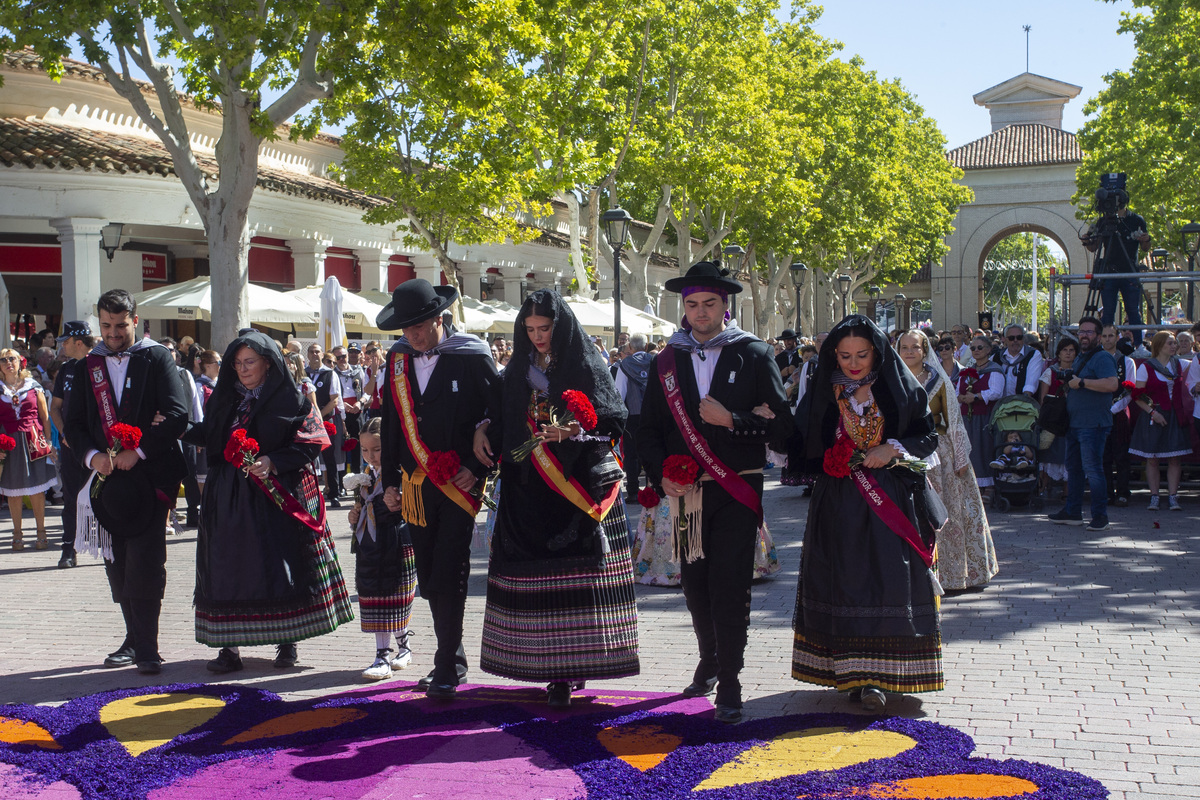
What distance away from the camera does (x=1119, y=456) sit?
12312mm

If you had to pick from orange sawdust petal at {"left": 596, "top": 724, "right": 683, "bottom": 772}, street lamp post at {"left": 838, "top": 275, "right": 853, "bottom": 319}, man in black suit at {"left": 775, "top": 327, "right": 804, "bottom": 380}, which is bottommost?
orange sawdust petal at {"left": 596, "top": 724, "right": 683, "bottom": 772}

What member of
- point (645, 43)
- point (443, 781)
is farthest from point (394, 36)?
point (645, 43)

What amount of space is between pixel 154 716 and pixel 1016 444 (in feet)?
30.7

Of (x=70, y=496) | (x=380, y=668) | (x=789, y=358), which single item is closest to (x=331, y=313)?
(x=70, y=496)

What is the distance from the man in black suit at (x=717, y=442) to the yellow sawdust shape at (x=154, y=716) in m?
2.30

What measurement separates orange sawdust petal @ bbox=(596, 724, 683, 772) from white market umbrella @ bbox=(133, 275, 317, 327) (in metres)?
14.2

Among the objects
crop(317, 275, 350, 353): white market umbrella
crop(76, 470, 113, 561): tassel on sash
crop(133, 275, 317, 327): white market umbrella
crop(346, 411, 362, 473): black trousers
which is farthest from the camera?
crop(133, 275, 317, 327): white market umbrella

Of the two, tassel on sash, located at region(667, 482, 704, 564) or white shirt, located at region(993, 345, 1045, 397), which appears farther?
white shirt, located at region(993, 345, 1045, 397)

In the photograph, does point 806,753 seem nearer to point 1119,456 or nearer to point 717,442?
point 717,442

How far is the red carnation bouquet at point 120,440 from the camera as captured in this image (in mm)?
6113

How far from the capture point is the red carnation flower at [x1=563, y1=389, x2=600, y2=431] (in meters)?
5.12

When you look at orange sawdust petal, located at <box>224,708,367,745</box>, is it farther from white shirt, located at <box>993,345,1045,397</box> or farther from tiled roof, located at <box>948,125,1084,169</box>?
tiled roof, located at <box>948,125,1084,169</box>

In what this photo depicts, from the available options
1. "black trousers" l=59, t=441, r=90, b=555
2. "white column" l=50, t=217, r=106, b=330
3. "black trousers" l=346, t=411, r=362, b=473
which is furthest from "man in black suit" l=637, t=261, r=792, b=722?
"white column" l=50, t=217, r=106, b=330

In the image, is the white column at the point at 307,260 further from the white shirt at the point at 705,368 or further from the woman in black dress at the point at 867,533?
the woman in black dress at the point at 867,533
